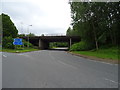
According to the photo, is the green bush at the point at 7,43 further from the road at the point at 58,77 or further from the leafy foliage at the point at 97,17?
the road at the point at 58,77

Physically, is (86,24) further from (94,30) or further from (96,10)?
(96,10)

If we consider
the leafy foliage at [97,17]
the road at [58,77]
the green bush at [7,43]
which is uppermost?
the leafy foliage at [97,17]

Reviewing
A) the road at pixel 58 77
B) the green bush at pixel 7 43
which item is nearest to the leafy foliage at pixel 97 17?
the road at pixel 58 77

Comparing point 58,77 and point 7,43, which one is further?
point 7,43

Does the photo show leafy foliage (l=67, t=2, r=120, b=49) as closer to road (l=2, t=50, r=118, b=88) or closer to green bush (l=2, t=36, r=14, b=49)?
road (l=2, t=50, r=118, b=88)

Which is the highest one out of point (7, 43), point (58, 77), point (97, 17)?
point (97, 17)

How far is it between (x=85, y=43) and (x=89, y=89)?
76.6 feet

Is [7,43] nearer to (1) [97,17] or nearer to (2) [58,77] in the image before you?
(1) [97,17]

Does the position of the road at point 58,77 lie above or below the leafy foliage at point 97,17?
below

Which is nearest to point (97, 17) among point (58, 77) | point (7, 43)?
point (58, 77)

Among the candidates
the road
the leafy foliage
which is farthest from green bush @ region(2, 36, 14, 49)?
the road

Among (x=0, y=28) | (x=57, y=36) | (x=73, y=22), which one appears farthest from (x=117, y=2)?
(x=0, y=28)

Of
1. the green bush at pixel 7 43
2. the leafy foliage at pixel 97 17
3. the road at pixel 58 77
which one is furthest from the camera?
the green bush at pixel 7 43

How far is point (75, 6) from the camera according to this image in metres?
21.1
